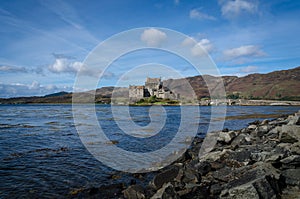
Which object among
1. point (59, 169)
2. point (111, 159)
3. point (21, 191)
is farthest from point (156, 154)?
point (21, 191)

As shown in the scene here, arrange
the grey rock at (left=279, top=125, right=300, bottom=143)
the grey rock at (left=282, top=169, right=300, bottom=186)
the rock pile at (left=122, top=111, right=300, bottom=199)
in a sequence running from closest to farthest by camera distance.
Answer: the rock pile at (left=122, top=111, right=300, bottom=199) < the grey rock at (left=282, top=169, right=300, bottom=186) < the grey rock at (left=279, top=125, right=300, bottom=143)

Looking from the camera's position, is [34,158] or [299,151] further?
[34,158]

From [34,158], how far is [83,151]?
121 inches

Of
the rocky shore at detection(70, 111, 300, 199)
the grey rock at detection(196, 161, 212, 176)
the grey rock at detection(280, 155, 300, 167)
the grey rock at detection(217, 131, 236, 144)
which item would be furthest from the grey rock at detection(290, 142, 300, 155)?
the grey rock at detection(217, 131, 236, 144)

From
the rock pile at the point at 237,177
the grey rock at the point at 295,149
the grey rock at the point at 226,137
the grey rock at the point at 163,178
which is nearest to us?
the rock pile at the point at 237,177

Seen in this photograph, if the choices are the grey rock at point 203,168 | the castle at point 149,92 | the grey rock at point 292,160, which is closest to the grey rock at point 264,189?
the grey rock at point 292,160

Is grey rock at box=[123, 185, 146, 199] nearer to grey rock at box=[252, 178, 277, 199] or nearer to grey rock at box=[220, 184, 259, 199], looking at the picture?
grey rock at box=[220, 184, 259, 199]

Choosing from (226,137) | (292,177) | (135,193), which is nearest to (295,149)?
(292,177)

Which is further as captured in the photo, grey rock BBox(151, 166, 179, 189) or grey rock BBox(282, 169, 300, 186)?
grey rock BBox(151, 166, 179, 189)

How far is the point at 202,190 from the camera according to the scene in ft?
25.1

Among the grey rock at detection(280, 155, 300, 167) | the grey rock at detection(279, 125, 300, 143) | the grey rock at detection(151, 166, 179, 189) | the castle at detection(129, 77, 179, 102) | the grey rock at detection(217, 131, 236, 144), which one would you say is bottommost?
the grey rock at detection(151, 166, 179, 189)

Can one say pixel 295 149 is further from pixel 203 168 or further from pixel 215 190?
pixel 215 190

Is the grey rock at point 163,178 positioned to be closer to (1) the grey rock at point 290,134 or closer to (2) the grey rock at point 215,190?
(2) the grey rock at point 215,190

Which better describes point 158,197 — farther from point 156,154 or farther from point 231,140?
point 231,140
